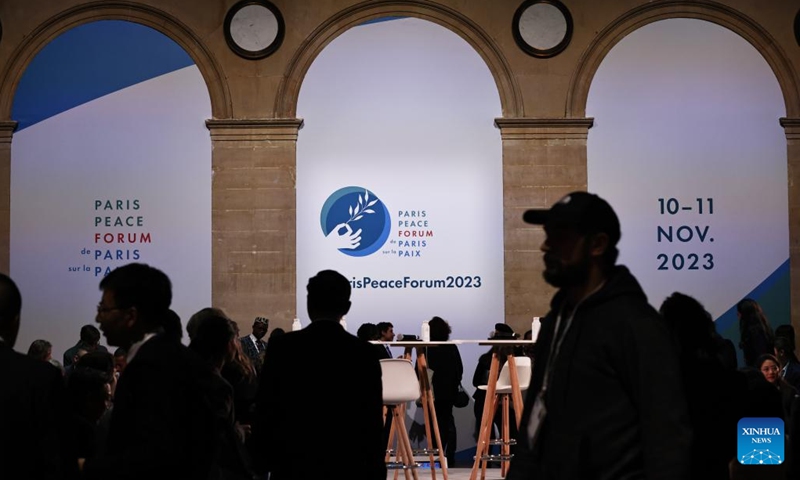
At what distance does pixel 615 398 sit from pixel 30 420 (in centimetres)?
163

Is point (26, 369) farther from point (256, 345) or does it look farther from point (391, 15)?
point (391, 15)

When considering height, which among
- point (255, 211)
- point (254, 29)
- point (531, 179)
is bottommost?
point (255, 211)

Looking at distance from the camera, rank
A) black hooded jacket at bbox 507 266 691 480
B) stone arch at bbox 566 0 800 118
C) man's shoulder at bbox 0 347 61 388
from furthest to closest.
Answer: stone arch at bbox 566 0 800 118
man's shoulder at bbox 0 347 61 388
black hooded jacket at bbox 507 266 691 480

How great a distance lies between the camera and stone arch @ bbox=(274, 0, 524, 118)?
554 inches

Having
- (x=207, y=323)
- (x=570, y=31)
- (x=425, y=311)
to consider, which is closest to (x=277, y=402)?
(x=207, y=323)

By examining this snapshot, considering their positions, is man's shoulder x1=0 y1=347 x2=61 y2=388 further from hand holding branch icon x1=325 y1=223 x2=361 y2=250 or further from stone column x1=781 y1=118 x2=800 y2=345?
stone column x1=781 y1=118 x2=800 y2=345

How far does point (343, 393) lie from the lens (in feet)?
14.3

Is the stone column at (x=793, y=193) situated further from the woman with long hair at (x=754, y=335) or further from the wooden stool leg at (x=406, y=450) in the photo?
the wooden stool leg at (x=406, y=450)

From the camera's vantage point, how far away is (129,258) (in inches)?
549

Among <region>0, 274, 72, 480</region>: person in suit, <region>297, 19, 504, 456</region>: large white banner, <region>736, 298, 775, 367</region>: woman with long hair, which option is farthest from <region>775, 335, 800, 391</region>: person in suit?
<region>0, 274, 72, 480</region>: person in suit

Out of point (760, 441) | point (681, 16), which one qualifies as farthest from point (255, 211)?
point (760, 441)

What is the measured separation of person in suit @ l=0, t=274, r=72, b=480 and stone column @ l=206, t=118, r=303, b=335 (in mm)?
10506

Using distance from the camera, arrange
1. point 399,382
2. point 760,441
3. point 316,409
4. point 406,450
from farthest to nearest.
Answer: point 406,450
point 399,382
point 760,441
point 316,409

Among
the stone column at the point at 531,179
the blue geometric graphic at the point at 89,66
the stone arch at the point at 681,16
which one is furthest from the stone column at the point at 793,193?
the blue geometric graphic at the point at 89,66
